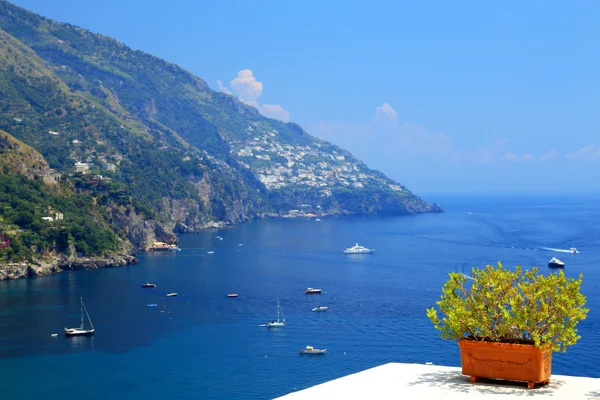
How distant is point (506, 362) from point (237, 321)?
70.8m

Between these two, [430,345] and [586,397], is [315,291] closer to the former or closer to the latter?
[430,345]

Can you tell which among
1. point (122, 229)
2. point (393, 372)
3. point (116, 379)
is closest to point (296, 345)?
point (116, 379)

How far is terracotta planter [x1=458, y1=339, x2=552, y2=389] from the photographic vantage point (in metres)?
16.7

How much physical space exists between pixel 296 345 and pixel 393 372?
2193 inches

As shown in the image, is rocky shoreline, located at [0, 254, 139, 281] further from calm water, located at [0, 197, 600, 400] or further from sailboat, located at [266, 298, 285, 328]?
sailboat, located at [266, 298, 285, 328]

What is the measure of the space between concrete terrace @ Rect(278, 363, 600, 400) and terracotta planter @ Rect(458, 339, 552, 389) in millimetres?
191

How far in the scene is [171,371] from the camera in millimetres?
65312

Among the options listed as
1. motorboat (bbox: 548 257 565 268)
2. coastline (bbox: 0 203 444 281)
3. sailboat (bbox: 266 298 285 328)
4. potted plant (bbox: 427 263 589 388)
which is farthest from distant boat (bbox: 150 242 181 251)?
potted plant (bbox: 427 263 589 388)

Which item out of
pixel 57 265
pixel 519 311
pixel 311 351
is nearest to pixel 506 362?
pixel 519 311

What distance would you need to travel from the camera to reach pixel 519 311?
18.0m

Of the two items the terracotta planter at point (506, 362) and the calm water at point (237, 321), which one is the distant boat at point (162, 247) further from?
the terracotta planter at point (506, 362)

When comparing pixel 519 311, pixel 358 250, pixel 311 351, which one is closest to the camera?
pixel 519 311

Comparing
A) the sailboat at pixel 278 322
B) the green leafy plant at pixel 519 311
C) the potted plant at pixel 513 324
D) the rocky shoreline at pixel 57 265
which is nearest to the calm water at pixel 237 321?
the sailboat at pixel 278 322

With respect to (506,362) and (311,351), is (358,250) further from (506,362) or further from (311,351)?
(506,362)
